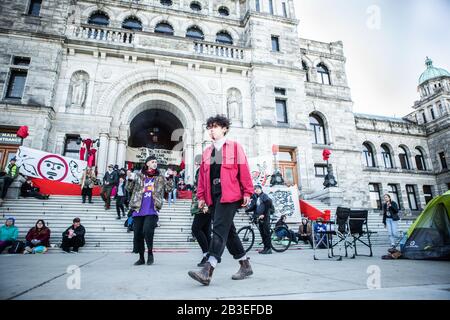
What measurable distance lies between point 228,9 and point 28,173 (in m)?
17.5

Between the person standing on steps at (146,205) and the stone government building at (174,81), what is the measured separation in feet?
31.5

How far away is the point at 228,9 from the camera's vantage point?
2008cm

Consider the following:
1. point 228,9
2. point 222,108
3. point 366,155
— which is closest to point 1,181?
point 222,108

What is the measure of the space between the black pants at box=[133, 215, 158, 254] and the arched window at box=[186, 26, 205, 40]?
17.0m

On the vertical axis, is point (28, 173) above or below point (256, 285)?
above

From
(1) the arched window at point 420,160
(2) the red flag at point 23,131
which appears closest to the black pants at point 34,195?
(2) the red flag at point 23,131

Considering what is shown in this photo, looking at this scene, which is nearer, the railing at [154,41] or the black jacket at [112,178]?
the black jacket at [112,178]

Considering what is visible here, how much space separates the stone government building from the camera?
1388 centimetres

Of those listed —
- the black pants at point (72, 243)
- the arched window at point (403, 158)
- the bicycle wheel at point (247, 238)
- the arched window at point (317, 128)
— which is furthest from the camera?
the arched window at point (403, 158)

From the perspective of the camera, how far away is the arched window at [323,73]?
2158 centimetres

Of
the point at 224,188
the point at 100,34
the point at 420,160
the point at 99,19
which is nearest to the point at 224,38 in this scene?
the point at 100,34

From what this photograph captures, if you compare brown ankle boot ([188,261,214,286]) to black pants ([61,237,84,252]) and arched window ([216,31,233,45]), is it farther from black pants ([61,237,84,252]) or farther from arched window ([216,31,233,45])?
arched window ([216,31,233,45])

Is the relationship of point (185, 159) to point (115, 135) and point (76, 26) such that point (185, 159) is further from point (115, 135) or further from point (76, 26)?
point (76, 26)

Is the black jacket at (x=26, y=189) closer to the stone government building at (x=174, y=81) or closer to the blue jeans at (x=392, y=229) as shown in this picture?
the stone government building at (x=174, y=81)
